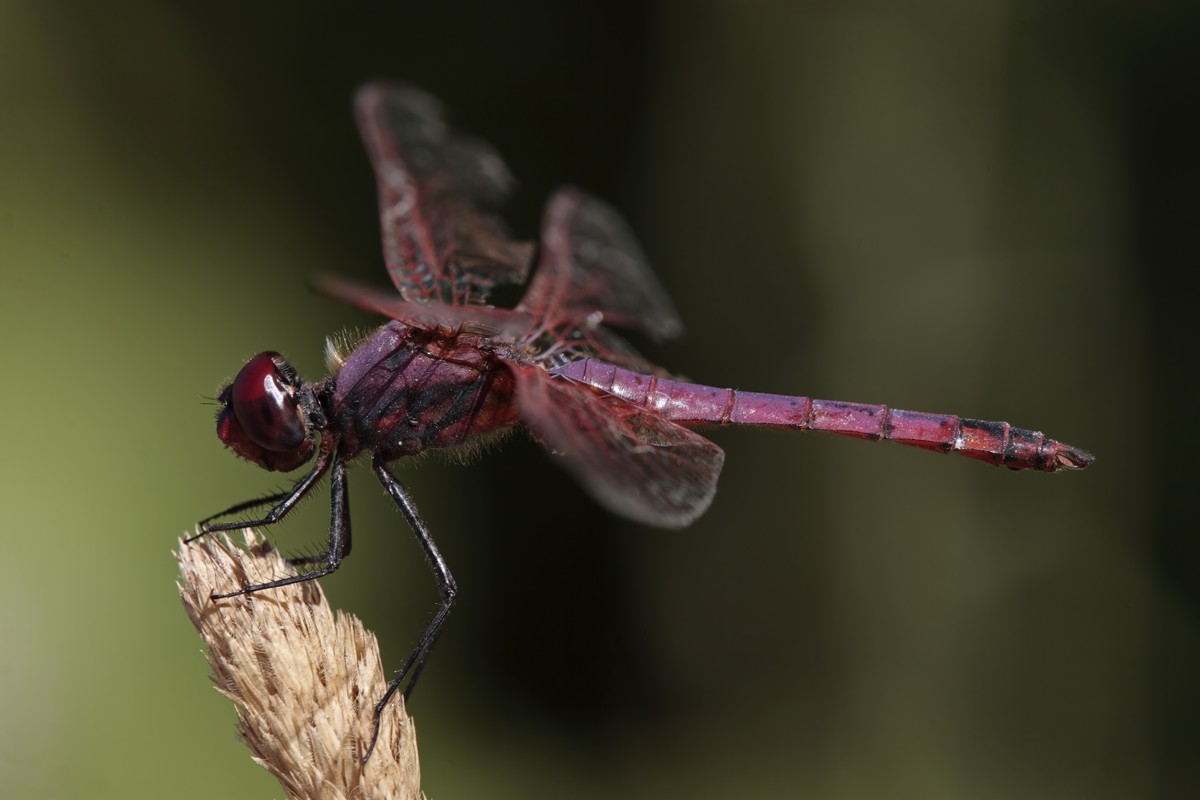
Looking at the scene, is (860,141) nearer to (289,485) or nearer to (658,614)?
(658,614)

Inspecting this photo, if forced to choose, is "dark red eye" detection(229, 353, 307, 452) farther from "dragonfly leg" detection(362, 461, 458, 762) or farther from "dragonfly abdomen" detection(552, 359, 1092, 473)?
"dragonfly abdomen" detection(552, 359, 1092, 473)

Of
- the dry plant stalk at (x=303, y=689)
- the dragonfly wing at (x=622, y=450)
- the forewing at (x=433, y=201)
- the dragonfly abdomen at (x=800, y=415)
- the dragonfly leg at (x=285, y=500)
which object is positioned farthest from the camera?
the forewing at (x=433, y=201)

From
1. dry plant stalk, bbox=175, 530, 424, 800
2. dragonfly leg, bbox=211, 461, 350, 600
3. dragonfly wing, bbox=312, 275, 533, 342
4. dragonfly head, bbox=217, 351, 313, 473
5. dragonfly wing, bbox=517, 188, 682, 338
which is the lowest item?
dry plant stalk, bbox=175, 530, 424, 800

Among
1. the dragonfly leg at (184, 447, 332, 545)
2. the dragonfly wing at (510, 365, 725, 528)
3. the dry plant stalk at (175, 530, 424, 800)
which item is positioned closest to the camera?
the dry plant stalk at (175, 530, 424, 800)

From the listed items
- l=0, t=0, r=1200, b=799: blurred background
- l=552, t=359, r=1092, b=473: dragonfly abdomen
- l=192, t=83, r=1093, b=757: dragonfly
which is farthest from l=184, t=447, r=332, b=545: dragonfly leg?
l=0, t=0, r=1200, b=799: blurred background

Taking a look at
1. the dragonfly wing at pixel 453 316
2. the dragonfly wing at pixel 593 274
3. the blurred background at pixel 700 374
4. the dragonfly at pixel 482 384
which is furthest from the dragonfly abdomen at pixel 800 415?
the blurred background at pixel 700 374

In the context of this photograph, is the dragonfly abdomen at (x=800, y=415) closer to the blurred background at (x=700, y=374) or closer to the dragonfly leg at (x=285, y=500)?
the dragonfly leg at (x=285, y=500)

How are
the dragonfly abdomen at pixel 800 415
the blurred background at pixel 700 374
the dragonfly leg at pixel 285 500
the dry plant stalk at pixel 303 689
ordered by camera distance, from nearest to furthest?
the dry plant stalk at pixel 303 689, the dragonfly leg at pixel 285 500, the dragonfly abdomen at pixel 800 415, the blurred background at pixel 700 374
